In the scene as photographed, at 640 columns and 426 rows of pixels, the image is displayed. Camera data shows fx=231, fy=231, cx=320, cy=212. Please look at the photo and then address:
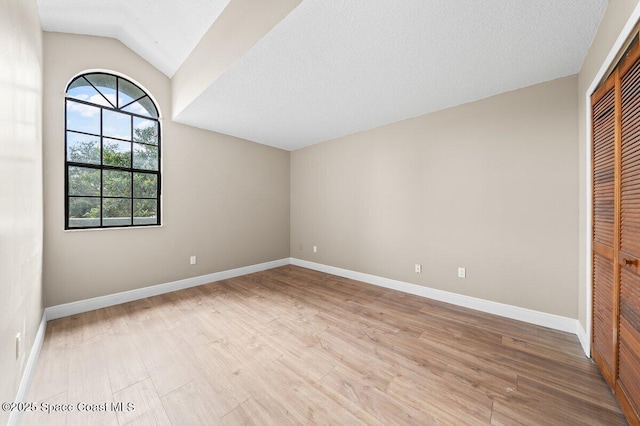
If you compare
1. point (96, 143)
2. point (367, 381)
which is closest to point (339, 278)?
point (367, 381)

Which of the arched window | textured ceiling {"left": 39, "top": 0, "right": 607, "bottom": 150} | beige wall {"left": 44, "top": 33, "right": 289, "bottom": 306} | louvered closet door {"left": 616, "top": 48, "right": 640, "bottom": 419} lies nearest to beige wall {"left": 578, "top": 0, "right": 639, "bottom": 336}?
textured ceiling {"left": 39, "top": 0, "right": 607, "bottom": 150}

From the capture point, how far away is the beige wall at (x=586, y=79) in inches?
52.1

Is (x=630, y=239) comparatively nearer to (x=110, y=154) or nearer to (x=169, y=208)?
(x=169, y=208)

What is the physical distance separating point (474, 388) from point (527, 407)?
0.26 m

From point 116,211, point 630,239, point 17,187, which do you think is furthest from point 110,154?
point 630,239

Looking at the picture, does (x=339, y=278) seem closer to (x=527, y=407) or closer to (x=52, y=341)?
(x=527, y=407)

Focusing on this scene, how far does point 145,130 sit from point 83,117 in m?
0.59

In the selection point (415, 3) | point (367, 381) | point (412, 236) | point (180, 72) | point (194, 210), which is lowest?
point (367, 381)

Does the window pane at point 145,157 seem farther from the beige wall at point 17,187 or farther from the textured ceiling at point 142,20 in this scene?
the textured ceiling at point 142,20

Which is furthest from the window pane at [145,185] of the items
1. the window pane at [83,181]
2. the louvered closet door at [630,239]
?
the louvered closet door at [630,239]

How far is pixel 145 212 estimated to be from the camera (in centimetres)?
311

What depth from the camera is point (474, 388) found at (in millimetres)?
1482

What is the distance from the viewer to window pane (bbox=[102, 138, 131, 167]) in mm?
2781

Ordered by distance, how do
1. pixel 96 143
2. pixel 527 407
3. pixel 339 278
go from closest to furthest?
pixel 527 407 → pixel 96 143 → pixel 339 278
